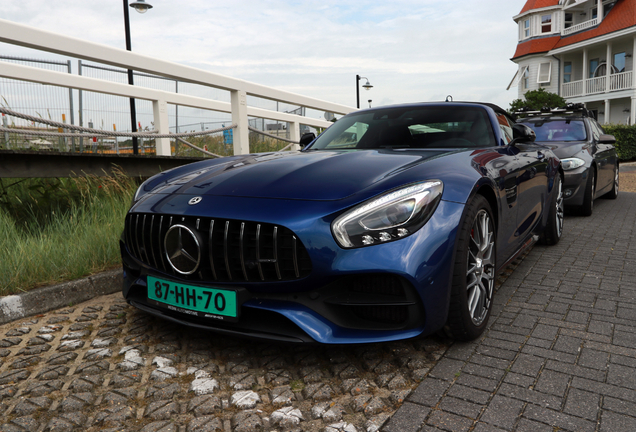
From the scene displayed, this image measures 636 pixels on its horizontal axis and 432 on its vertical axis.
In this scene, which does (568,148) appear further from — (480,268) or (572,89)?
(572,89)

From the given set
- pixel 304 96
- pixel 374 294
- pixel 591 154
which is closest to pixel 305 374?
pixel 374 294

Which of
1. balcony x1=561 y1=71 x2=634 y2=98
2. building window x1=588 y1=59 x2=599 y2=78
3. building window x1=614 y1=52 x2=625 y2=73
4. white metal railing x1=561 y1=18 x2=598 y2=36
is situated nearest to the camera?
balcony x1=561 y1=71 x2=634 y2=98

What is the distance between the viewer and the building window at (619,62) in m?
28.7

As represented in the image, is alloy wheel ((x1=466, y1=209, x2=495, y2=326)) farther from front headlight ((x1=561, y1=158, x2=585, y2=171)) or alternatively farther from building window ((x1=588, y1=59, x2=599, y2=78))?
building window ((x1=588, y1=59, x2=599, y2=78))

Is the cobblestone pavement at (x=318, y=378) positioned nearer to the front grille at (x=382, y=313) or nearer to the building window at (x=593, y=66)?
the front grille at (x=382, y=313)

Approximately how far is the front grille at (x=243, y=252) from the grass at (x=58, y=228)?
1541 millimetres

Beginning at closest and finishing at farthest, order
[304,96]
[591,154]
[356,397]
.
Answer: [356,397]
[591,154]
[304,96]

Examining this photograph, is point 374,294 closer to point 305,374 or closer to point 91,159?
point 305,374

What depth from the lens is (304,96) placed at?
911 centimetres

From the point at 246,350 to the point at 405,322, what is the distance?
904 millimetres

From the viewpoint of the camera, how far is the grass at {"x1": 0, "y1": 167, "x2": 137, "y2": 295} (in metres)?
3.59

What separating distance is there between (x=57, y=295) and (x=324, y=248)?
2.20 metres

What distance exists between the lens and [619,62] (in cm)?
2898

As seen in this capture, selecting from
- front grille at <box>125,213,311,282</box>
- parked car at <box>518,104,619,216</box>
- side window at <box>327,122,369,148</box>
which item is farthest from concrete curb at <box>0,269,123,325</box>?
parked car at <box>518,104,619,216</box>
